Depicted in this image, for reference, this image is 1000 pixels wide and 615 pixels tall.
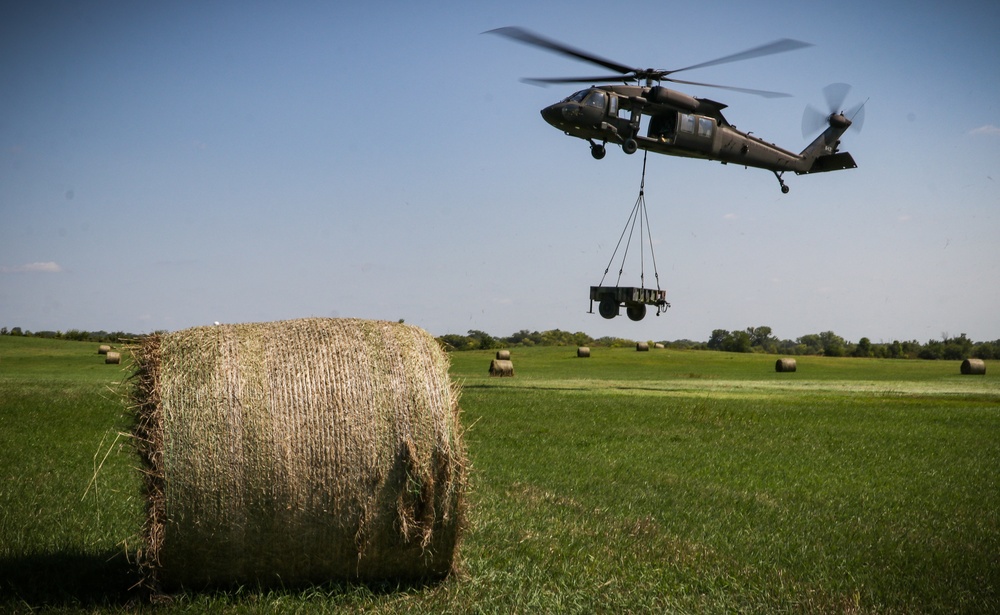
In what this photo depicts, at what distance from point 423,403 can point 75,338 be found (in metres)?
69.0

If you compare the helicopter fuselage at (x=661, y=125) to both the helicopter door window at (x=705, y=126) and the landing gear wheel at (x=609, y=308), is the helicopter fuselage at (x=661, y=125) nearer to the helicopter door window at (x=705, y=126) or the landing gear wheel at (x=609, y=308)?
the helicopter door window at (x=705, y=126)

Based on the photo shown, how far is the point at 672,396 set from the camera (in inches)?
1115

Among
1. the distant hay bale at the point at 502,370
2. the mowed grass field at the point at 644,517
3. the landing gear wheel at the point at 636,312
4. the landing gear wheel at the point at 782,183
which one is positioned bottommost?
the mowed grass field at the point at 644,517

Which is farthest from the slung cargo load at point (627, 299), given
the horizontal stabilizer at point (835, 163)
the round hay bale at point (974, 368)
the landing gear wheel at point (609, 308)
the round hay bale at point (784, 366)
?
the round hay bale at point (974, 368)

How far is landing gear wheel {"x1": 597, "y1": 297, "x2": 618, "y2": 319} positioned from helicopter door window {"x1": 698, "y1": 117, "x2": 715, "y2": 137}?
649cm

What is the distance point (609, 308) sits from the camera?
3078 centimetres

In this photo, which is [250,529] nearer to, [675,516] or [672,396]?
[675,516]

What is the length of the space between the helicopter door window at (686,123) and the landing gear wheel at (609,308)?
631 cm

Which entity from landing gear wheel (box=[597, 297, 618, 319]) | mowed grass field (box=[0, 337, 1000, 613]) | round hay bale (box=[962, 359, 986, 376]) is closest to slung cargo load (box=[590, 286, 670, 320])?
landing gear wheel (box=[597, 297, 618, 319])

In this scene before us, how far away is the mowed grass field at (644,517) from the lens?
21.2 feet

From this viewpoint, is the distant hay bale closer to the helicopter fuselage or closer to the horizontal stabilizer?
the helicopter fuselage

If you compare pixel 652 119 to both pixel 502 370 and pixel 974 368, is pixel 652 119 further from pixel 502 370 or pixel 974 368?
pixel 974 368

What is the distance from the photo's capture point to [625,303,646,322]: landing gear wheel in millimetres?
31359

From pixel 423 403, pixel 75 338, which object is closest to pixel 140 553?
pixel 423 403
